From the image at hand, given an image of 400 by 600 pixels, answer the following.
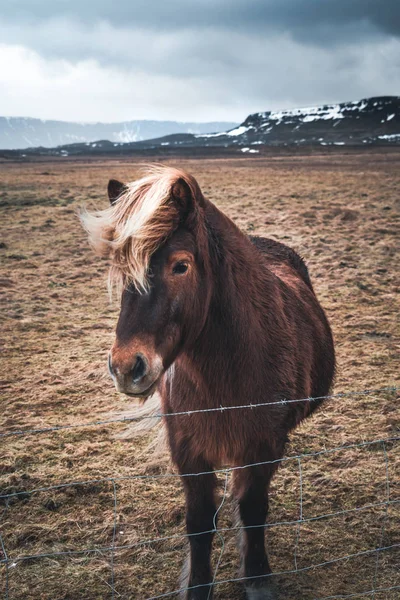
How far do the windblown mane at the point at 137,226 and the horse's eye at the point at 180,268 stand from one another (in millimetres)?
125

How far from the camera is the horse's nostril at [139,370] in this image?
6.46 feet

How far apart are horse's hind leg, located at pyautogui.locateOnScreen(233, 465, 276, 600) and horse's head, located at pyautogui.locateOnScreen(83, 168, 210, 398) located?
3.31 ft

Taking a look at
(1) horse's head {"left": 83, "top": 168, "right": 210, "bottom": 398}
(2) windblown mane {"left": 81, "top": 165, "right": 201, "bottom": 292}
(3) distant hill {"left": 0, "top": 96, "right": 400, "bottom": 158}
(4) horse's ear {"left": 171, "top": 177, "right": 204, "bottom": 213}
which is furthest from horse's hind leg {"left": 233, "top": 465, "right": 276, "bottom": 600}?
(3) distant hill {"left": 0, "top": 96, "right": 400, "bottom": 158}

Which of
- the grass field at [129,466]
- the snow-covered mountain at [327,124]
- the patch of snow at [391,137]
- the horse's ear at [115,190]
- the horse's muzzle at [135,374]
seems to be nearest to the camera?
the horse's muzzle at [135,374]

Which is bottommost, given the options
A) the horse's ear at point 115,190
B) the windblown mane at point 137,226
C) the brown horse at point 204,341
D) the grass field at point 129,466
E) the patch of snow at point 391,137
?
the grass field at point 129,466

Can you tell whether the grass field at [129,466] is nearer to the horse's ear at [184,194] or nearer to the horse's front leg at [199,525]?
the horse's front leg at [199,525]

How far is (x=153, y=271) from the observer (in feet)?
6.78

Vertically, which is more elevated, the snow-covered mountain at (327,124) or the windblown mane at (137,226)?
the snow-covered mountain at (327,124)

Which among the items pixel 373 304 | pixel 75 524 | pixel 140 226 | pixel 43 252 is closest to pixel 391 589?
pixel 75 524

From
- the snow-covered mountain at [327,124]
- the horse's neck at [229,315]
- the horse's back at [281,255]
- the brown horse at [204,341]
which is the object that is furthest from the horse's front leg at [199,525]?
the snow-covered mountain at [327,124]

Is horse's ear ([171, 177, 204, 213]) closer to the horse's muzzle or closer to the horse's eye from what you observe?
the horse's eye

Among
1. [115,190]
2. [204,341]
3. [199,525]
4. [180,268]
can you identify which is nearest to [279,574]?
[199,525]

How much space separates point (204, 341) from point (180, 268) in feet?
1.49

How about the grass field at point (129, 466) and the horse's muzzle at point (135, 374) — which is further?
the grass field at point (129, 466)
